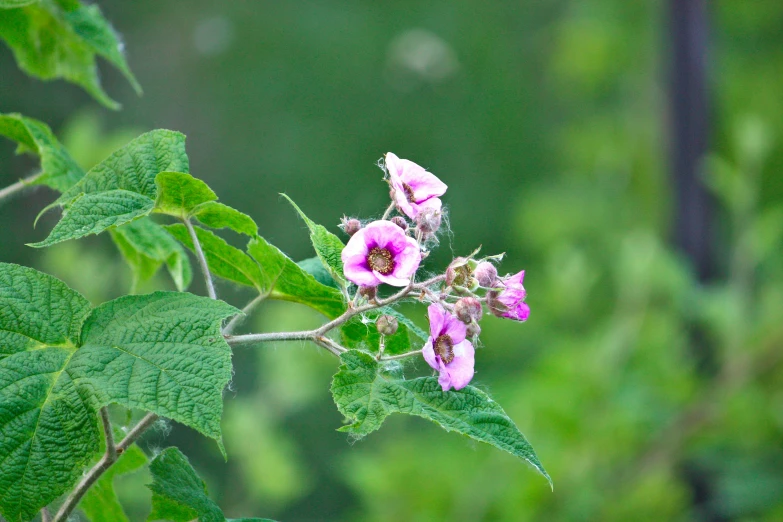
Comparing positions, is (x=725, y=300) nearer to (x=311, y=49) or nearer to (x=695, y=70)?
(x=695, y=70)

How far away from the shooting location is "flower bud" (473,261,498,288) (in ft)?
1.77

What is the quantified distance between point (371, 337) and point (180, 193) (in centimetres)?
17

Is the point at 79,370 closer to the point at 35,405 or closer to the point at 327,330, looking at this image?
the point at 35,405

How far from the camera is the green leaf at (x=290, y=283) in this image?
0.58 meters

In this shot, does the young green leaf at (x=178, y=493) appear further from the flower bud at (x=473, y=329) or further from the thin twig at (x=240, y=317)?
the flower bud at (x=473, y=329)

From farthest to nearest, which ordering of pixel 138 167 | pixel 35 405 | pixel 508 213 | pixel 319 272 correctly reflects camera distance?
pixel 508 213 → pixel 319 272 → pixel 138 167 → pixel 35 405

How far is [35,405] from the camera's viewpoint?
470 millimetres

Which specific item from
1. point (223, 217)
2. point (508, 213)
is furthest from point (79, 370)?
point (508, 213)

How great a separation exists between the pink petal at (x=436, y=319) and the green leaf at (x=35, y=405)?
0.20 m

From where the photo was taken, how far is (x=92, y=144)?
4.82ft

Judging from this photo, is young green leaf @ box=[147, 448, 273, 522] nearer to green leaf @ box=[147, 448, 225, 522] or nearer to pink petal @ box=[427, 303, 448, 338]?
green leaf @ box=[147, 448, 225, 522]

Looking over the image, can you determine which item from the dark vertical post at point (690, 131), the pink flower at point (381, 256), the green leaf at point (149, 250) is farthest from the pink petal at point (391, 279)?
the dark vertical post at point (690, 131)

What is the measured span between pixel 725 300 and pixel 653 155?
113 cm

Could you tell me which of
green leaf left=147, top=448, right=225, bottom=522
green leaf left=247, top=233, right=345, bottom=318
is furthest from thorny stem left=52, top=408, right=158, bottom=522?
green leaf left=247, top=233, right=345, bottom=318
